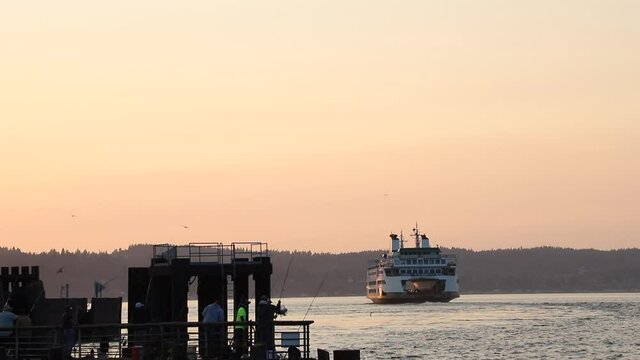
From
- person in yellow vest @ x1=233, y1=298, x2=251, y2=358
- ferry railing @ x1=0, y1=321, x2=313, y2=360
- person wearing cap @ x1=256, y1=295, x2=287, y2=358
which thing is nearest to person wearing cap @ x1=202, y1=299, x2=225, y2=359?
ferry railing @ x1=0, y1=321, x2=313, y2=360

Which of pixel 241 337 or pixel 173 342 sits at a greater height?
pixel 241 337

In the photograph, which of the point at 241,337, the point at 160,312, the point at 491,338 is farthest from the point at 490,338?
the point at 241,337

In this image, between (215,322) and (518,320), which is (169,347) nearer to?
(215,322)

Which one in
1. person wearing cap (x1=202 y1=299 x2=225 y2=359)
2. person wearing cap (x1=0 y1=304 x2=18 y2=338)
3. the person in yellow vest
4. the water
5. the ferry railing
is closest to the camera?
the ferry railing

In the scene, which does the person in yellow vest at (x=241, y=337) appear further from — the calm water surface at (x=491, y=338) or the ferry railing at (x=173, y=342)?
the calm water surface at (x=491, y=338)

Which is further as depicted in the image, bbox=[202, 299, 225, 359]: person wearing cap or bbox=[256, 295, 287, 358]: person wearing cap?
bbox=[202, 299, 225, 359]: person wearing cap

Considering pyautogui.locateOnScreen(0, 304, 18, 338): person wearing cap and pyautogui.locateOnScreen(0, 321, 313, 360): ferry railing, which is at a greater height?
pyautogui.locateOnScreen(0, 304, 18, 338): person wearing cap

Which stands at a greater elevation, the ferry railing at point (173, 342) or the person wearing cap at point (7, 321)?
the person wearing cap at point (7, 321)

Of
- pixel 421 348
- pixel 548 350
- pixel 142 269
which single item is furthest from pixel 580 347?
pixel 142 269

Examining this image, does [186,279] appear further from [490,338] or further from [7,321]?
[490,338]

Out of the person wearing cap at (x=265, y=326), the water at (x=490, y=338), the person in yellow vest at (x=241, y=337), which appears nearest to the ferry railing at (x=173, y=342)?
the person in yellow vest at (x=241, y=337)

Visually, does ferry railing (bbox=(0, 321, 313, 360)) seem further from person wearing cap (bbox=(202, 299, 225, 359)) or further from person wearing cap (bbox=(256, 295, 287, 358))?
person wearing cap (bbox=(256, 295, 287, 358))

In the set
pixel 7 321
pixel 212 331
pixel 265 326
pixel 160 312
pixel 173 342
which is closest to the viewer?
pixel 265 326

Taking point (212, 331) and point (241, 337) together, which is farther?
point (241, 337)
